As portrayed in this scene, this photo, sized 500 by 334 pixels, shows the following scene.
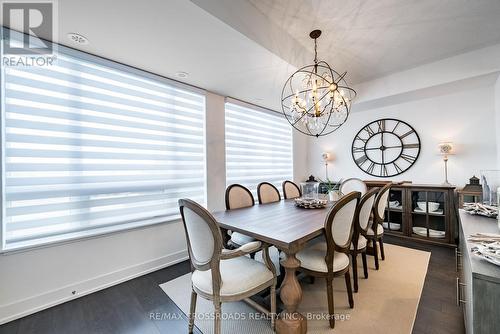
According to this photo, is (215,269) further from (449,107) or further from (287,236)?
(449,107)

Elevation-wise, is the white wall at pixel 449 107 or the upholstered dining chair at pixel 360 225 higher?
the white wall at pixel 449 107

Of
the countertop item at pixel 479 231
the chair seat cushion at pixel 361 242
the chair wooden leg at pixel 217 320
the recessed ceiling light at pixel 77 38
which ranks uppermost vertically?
the recessed ceiling light at pixel 77 38

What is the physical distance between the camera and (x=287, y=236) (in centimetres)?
148

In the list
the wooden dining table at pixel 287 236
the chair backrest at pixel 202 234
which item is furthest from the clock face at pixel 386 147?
the chair backrest at pixel 202 234

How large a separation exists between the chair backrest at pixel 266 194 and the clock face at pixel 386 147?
2.28 meters

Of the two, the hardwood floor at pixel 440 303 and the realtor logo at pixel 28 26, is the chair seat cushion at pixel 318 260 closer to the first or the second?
the hardwood floor at pixel 440 303

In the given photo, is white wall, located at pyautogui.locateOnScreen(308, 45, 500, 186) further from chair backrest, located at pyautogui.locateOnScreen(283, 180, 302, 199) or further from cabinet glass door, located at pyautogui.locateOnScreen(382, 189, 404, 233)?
chair backrest, located at pyautogui.locateOnScreen(283, 180, 302, 199)

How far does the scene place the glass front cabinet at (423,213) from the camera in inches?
123

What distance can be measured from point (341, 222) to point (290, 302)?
71cm

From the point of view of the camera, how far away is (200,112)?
323 cm

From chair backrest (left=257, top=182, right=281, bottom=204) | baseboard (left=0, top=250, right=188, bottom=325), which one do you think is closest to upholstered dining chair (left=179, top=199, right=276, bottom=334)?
baseboard (left=0, top=250, right=188, bottom=325)

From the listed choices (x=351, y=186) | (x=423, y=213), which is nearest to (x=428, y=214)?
(x=423, y=213)

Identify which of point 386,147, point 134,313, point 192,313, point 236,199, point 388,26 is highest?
point 388,26

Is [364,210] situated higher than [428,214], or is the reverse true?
[364,210]
